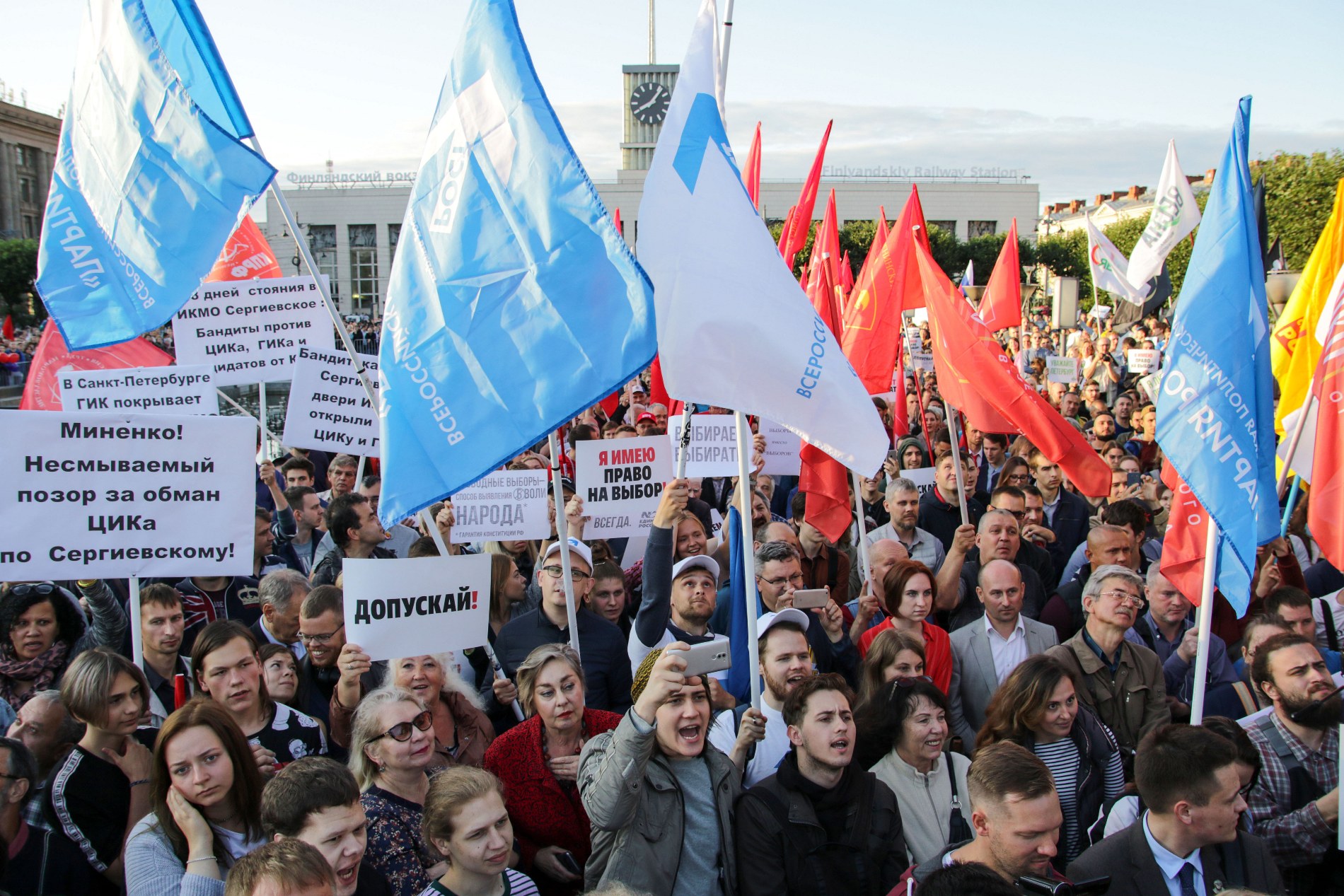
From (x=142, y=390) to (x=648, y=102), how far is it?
3076 inches

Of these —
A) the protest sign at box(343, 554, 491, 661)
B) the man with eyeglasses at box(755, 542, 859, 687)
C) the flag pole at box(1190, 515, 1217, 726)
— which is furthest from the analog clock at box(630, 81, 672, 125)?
the protest sign at box(343, 554, 491, 661)

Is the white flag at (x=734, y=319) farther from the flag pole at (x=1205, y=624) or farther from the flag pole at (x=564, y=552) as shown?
the flag pole at (x=1205, y=624)

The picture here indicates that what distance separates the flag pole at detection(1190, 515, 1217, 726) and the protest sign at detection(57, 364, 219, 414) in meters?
5.65

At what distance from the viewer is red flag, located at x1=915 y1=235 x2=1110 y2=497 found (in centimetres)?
705

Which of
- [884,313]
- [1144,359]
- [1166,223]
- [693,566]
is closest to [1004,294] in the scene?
[1166,223]

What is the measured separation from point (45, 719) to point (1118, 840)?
3459 millimetres

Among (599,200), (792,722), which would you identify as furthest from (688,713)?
(599,200)

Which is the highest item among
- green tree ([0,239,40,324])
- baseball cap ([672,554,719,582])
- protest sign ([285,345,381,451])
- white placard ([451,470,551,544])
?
green tree ([0,239,40,324])

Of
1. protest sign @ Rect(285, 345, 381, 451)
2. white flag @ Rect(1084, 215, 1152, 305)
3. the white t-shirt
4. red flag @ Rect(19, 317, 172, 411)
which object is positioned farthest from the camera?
white flag @ Rect(1084, 215, 1152, 305)

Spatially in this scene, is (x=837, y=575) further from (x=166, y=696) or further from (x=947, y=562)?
(x=166, y=696)

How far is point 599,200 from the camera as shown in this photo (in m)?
4.01

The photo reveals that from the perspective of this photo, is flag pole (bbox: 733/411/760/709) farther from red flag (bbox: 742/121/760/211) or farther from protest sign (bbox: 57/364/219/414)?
protest sign (bbox: 57/364/219/414)

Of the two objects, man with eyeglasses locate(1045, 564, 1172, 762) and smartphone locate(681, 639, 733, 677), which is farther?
man with eyeglasses locate(1045, 564, 1172, 762)

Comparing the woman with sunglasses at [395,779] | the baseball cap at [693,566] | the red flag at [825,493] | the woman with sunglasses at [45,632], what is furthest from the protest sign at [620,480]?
the woman with sunglasses at [395,779]
